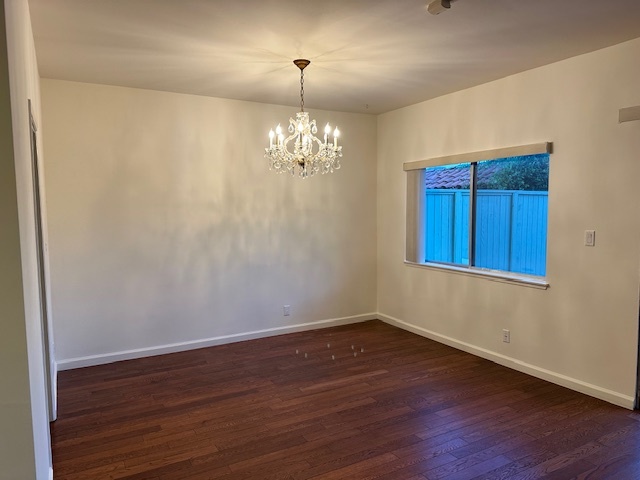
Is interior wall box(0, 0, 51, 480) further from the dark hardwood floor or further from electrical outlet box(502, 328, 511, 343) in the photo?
electrical outlet box(502, 328, 511, 343)

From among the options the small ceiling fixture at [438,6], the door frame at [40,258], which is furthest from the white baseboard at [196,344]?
the small ceiling fixture at [438,6]

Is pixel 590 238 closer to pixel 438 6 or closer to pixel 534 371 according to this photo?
pixel 534 371

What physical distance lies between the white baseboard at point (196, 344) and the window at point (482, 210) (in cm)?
119

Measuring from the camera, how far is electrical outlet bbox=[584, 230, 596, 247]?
11.2 feet

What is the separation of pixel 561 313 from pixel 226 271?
3.21 m

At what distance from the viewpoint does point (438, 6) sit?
2.45 meters

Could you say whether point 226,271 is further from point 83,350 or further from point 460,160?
point 460,160

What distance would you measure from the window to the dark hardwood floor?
1.06 meters

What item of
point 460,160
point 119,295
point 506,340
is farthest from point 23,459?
point 460,160

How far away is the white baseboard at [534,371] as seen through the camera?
3305 mm

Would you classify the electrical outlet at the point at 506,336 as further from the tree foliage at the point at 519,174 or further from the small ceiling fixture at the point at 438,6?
the small ceiling fixture at the point at 438,6

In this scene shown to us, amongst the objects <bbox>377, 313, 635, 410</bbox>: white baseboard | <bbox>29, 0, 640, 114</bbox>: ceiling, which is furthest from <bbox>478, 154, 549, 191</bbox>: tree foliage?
<bbox>377, 313, 635, 410</bbox>: white baseboard

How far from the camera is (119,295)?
4316 mm

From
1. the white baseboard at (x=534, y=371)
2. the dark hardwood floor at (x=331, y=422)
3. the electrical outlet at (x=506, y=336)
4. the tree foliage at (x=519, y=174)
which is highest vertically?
the tree foliage at (x=519, y=174)
